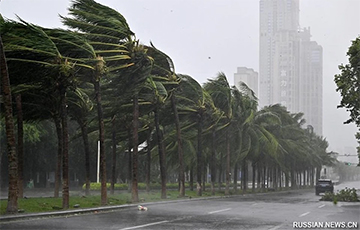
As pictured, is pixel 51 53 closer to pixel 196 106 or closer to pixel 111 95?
pixel 111 95

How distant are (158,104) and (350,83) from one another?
1165 centimetres

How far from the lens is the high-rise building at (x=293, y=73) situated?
14138cm

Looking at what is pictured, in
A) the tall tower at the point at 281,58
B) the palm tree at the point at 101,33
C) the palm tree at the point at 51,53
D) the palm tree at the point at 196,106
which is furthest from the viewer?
the tall tower at the point at 281,58

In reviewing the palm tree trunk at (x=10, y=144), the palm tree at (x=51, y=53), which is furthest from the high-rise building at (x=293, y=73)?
the palm tree trunk at (x=10, y=144)

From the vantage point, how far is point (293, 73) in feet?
468

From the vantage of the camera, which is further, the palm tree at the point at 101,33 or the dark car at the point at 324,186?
the dark car at the point at 324,186

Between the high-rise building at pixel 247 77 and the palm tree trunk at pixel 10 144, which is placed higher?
the high-rise building at pixel 247 77

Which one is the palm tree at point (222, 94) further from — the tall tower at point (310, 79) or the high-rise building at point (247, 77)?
the tall tower at point (310, 79)

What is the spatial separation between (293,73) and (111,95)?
11401cm

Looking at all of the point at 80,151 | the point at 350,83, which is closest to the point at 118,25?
the point at 350,83

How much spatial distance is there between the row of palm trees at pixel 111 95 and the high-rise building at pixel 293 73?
8576cm

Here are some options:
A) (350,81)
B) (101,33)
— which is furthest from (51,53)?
(350,81)

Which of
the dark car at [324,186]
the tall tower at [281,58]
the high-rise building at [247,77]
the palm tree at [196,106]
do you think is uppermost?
the tall tower at [281,58]

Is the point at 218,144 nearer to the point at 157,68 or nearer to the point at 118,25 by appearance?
the point at 157,68
